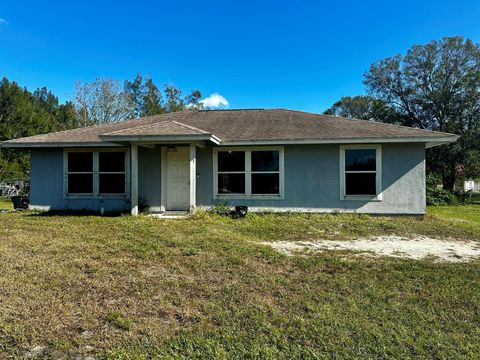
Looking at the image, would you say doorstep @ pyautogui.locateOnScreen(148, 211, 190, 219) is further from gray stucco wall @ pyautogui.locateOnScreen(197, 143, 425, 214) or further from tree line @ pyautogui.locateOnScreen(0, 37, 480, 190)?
tree line @ pyautogui.locateOnScreen(0, 37, 480, 190)

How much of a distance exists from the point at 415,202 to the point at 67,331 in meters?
10.5

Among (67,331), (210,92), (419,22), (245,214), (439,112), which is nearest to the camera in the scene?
(67,331)

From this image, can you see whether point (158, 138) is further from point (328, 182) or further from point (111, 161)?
point (328, 182)

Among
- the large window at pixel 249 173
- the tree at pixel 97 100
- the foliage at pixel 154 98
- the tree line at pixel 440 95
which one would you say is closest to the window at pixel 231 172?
the large window at pixel 249 173

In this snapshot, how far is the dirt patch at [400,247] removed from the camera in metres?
6.08

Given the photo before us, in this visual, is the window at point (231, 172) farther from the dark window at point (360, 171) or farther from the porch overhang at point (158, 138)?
the dark window at point (360, 171)

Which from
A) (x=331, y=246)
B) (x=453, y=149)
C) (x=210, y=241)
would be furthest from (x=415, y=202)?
(x=453, y=149)

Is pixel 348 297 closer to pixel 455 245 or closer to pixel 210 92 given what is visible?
pixel 455 245

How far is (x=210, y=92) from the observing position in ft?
134

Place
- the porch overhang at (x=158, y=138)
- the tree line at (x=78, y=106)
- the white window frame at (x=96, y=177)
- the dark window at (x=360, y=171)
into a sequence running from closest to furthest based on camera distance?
the porch overhang at (x=158, y=138)
the dark window at (x=360, y=171)
the white window frame at (x=96, y=177)
the tree line at (x=78, y=106)

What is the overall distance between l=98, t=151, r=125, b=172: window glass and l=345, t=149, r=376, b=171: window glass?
799 cm

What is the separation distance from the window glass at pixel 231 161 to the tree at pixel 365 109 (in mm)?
22551

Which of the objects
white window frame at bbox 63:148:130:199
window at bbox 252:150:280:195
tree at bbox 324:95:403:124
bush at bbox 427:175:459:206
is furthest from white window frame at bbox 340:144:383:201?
tree at bbox 324:95:403:124

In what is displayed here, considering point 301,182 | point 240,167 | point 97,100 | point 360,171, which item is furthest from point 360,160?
point 97,100
